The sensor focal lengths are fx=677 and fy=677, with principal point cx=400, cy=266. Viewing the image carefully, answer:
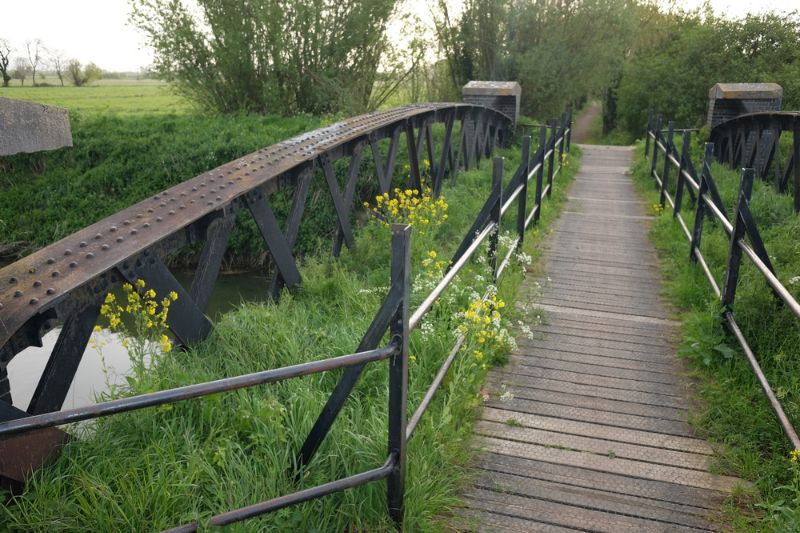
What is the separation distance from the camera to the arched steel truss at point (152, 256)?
2.91 m

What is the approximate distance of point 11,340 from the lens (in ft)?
9.21

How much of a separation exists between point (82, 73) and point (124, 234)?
31.2 metres

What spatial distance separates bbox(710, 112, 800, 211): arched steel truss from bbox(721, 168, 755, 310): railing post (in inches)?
161

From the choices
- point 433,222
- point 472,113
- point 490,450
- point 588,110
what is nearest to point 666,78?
point 472,113

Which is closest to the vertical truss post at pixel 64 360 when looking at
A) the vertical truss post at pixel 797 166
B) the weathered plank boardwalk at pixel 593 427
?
the weathered plank boardwalk at pixel 593 427

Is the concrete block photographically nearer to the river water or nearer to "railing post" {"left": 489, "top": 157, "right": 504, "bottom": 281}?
"railing post" {"left": 489, "top": 157, "right": 504, "bottom": 281}

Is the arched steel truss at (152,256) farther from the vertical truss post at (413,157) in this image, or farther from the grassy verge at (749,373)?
the grassy verge at (749,373)

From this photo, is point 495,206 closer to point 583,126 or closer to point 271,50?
point 271,50

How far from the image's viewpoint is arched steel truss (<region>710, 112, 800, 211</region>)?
8539 mm

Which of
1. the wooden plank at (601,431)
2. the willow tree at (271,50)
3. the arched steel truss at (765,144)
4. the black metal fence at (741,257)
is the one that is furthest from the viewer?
the willow tree at (271,50)

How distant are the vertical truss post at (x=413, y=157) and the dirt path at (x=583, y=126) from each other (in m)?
22.7

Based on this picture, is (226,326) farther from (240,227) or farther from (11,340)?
(240,227)

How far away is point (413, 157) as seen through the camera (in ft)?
31.0

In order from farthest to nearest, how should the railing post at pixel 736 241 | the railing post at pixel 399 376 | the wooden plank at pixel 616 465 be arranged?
the railing post at pixel 736 241 → the wooden plank at pixel 616 465 → the railing post at pixel 399 376
